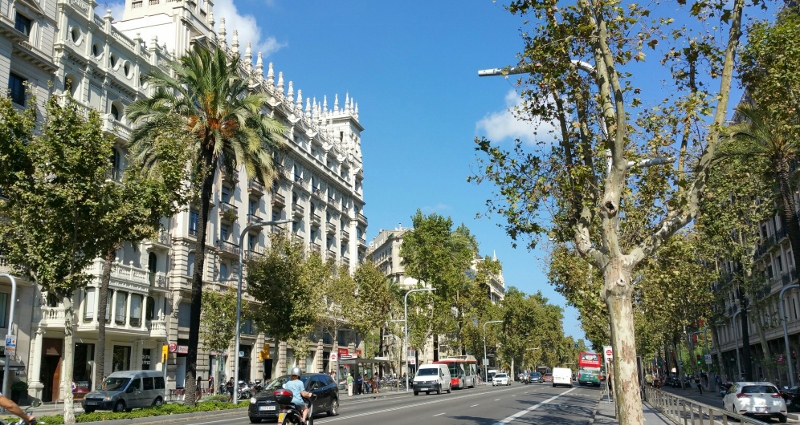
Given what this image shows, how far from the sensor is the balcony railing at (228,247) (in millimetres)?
46550

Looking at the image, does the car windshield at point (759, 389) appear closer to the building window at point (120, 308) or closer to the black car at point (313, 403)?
the black car at point (313, 403)

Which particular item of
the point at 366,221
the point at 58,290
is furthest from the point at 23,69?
the point at 366,221

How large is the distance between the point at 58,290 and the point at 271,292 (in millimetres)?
16499

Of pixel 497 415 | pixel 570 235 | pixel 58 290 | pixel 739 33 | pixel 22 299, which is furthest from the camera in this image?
pixel 22 299

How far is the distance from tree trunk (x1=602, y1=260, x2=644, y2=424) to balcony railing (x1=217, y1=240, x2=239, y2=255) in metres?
38.4

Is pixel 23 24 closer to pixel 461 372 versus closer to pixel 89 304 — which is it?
pixel 89 304

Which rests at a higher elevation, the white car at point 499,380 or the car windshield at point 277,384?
the car windshield at point 277,384

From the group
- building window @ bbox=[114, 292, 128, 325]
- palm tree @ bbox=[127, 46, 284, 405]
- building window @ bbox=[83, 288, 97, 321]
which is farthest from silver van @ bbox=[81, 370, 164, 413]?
building window @ bbox=[114, 292, 128, 325]

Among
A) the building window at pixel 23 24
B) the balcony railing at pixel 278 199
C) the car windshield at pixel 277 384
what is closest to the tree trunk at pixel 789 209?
the car windshield at pixel 277 384

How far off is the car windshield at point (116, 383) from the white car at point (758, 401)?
25023 mm

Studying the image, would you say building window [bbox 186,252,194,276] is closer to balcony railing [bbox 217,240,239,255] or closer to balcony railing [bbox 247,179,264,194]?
balcony railing [bbox 217,240,239,255]

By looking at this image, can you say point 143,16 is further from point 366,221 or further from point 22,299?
point 366,221

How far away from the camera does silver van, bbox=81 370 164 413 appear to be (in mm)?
26938

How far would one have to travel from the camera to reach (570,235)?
15.3m
